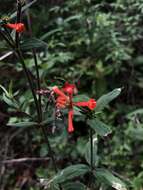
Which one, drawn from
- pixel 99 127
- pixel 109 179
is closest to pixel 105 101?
pixel 99 127

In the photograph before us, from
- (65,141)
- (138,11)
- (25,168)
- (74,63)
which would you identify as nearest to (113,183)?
(65,141)

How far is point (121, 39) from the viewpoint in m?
2.53

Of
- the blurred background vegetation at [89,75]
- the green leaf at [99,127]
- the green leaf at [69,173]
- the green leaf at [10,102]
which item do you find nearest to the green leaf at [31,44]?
the green leaf at [10,102]

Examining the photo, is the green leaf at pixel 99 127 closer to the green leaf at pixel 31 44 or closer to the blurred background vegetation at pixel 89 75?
the green leaf at pixel 31 44

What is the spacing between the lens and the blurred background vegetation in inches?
94.3

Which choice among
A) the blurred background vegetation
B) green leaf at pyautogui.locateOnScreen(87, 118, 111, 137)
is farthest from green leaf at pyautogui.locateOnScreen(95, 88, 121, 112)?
the blurred background vegetation

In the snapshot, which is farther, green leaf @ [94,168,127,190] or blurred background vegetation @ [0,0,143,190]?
blurred background vegetation @ [0,0,143,190]

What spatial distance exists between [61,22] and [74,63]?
32 cm

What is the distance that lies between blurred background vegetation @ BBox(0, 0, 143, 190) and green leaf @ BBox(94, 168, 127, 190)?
0.95 metres

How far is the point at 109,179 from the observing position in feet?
4.28

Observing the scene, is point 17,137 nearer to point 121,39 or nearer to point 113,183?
point 121,39

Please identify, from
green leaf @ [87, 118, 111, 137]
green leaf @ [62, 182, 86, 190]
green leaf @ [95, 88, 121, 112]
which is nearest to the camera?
green leaf @ [87, 118, 111, 137]

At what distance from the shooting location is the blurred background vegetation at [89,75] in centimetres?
239

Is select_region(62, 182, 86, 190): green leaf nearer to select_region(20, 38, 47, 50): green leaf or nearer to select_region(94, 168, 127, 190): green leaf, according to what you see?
select_region(94, 168, 127, 190): green leaf
